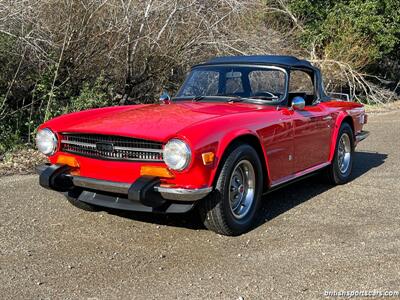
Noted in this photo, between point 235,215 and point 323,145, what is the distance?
6.30ft

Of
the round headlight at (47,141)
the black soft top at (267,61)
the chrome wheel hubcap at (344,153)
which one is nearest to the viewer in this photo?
the round headlight at (47,141)

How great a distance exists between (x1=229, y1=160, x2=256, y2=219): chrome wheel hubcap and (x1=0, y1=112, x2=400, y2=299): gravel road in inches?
9.3

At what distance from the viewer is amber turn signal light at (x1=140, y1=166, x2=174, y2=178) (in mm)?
4137

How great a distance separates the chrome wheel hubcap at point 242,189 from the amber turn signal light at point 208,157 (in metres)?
0.39

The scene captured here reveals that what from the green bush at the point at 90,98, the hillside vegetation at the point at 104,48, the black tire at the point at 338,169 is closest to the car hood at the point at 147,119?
the black tire at the point at 338,169

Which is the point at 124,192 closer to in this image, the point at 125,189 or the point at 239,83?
the point at 125,189

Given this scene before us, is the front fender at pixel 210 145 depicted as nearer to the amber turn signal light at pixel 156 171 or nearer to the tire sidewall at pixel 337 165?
the amber turn signal light at pixel 156 171

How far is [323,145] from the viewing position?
594 cm

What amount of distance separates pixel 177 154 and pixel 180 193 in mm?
309

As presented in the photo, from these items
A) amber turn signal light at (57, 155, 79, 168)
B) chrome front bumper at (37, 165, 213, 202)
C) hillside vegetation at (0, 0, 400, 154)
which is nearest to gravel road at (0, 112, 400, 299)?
chrome front bumper at (37, 165, 213, 202)

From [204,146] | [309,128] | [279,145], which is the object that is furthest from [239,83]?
[204,146]

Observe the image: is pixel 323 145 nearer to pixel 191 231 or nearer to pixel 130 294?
pixel 191 231

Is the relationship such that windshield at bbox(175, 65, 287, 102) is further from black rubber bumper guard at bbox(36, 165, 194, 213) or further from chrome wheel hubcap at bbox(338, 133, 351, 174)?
black rubber bumper guard at bbox(36, 165, 194, 213)

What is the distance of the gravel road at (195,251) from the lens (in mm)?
3508
